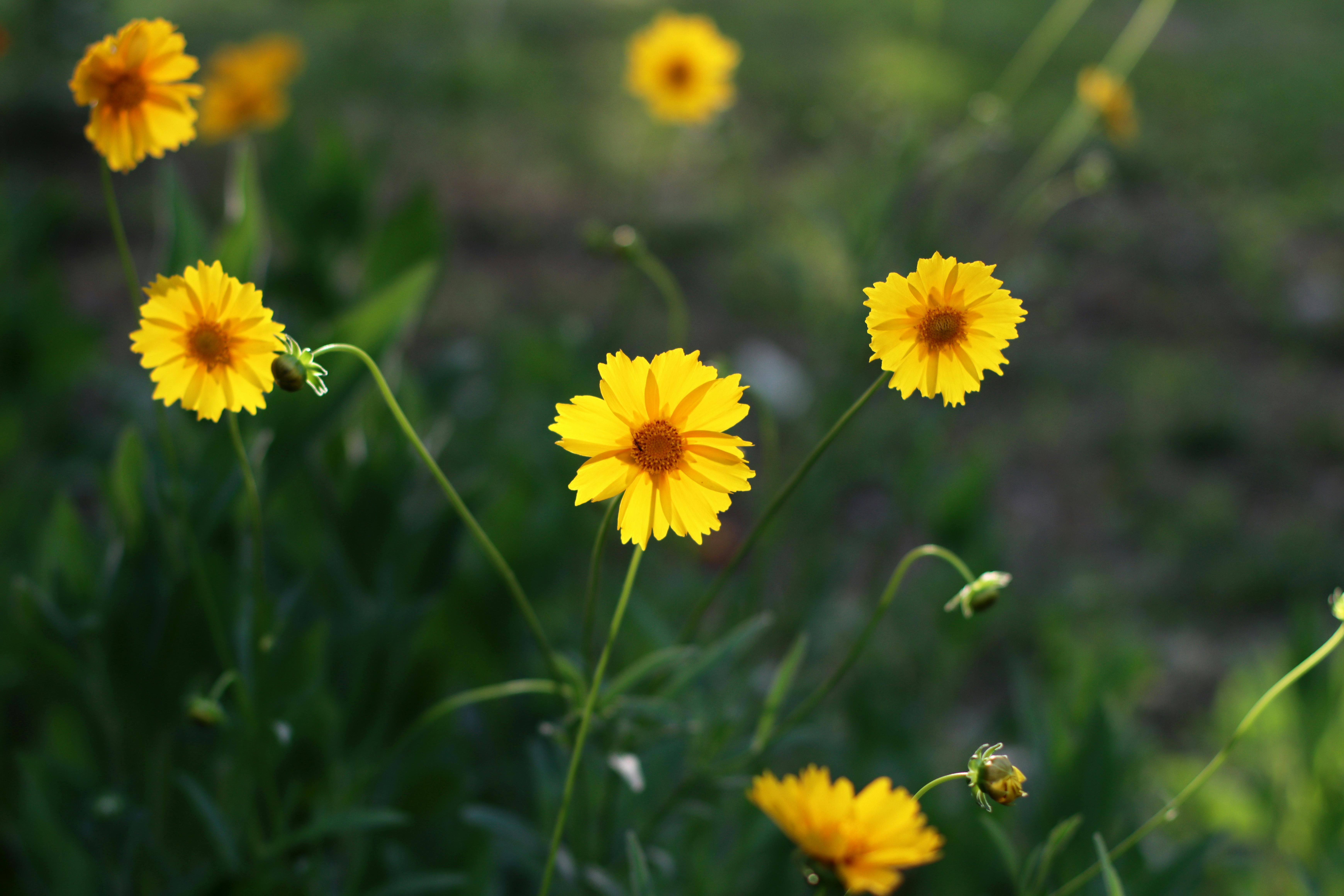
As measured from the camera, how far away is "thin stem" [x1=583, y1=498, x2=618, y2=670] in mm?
587

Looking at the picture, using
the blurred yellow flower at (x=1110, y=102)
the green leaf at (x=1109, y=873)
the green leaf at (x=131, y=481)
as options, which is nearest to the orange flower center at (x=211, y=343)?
the green leaf at (x=131, y=481)

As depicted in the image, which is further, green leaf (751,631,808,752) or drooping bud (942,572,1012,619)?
green leaf (751,631,808,752)

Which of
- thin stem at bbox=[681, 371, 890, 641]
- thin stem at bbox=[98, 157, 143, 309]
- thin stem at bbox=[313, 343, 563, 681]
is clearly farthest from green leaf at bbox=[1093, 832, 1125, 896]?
thin stem at bbox=[98, 157, 143, 309]

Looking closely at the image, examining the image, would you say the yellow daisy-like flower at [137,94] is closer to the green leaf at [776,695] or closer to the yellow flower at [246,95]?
the green leaf at [776,695]

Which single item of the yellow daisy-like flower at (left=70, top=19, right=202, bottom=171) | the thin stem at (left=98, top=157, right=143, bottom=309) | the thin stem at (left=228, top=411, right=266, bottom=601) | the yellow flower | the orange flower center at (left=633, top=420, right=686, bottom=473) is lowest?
the orange flower center at (left=633, top=420, right=686, bottom=473)

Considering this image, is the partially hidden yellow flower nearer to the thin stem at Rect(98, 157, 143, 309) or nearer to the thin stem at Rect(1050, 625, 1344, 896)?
the thin stem at Rect(1050, 625, 1344, 896)

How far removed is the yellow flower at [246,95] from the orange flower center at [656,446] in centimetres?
123

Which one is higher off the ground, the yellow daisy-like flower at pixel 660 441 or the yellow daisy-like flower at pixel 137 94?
the yellow daisy-like flower at pixel 137 94

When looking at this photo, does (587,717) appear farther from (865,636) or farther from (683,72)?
(683,72)

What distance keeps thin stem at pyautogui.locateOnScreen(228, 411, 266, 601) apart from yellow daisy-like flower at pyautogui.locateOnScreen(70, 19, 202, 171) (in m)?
0.18

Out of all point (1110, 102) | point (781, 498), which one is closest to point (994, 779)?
point (781, 498)

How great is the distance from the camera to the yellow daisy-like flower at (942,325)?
1.77 feet

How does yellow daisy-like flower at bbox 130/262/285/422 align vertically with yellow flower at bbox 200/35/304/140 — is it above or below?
below

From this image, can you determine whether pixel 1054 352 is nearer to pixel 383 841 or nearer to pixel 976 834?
pixel 976 834
